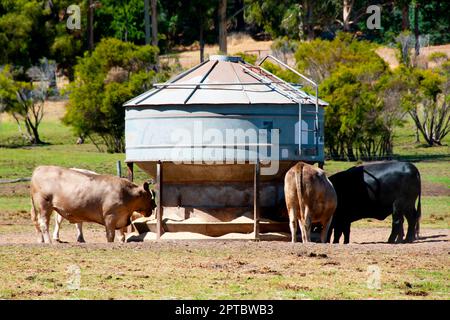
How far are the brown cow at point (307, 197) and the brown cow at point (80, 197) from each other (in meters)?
3.04

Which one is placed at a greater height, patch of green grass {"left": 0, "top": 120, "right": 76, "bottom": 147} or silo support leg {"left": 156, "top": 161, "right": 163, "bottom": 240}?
silo support leg {"left": 156, "top": 161, "right": 163, "bottom": 240}

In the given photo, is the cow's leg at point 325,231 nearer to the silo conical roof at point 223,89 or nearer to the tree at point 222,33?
the silo conical roof at point 223,89

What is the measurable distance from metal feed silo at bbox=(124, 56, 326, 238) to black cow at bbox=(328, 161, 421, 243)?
107 centimetres

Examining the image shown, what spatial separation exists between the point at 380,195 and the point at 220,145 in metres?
3.57

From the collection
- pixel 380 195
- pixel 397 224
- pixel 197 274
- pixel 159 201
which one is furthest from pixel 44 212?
pixel 397 224

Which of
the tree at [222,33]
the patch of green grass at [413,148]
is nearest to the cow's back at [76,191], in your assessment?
the patch of green grass at [413,148]

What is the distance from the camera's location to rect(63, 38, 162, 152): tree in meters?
50.2

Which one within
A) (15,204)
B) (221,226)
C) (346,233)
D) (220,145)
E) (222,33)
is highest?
(222,33)

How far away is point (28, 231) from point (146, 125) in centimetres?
498

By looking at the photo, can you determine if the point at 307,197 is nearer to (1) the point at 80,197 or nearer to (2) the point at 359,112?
(1) the point at 80,197

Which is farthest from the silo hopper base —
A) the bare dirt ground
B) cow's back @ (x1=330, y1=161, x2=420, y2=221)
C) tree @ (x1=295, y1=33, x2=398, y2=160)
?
tree @ (x1=295, y1=33, x2=398, y2=160)

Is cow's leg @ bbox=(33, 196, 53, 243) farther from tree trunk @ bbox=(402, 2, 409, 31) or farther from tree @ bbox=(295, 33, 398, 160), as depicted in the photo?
tree trunk @ bbox=(402, 2, 409, 31)

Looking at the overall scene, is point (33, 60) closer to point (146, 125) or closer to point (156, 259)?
point (146, 125)

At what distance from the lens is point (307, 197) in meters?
22.5
